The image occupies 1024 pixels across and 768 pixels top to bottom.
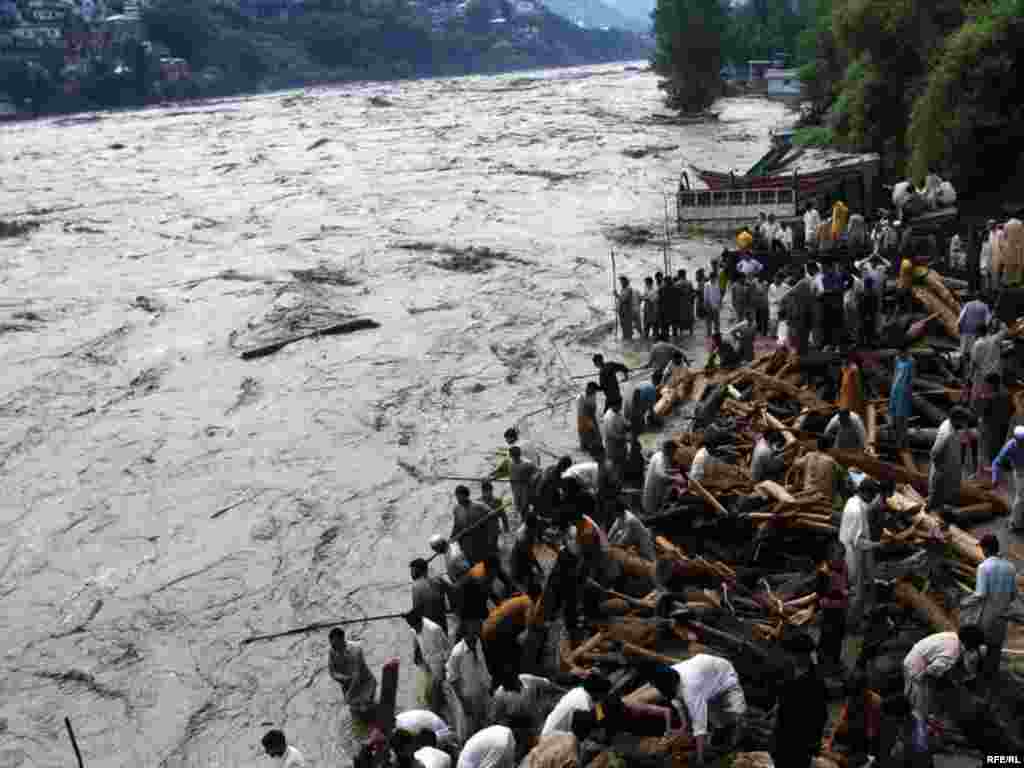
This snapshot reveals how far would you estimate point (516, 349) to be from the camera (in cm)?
1959

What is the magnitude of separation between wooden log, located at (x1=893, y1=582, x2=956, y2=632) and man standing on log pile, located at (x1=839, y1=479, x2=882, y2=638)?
27 cm

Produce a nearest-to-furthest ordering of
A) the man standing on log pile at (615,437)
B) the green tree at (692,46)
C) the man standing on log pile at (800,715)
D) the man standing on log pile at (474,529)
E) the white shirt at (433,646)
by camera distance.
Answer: the man standing on log pile at (800,715) < the white shirt at (433,646) < the man standing on log pile at (474,529) < the man standing on log pile at (615,437) < the green tree at (692,46)

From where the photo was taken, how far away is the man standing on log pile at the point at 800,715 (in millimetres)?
6047

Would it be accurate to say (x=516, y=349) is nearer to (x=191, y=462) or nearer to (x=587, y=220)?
(x=191, y=462)

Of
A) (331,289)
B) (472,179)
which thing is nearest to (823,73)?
(472,179)

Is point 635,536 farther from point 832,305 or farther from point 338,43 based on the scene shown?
point 338,43

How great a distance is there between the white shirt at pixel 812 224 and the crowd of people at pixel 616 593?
5.29 m

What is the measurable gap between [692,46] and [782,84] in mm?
11359

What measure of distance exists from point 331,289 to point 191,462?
414 inches

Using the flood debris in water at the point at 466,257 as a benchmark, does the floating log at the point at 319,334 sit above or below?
below

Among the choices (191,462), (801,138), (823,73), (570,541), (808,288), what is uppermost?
(823,73)

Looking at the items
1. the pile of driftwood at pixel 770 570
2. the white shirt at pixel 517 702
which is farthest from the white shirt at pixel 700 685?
the white shirt at pixel 517 702

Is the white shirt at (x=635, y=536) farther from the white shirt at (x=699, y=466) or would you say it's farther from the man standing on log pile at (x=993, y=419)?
the man standing on log pile at (x=993, y=419)

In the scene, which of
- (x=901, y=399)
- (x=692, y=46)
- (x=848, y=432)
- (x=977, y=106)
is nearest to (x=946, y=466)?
(x=848, y=432)
